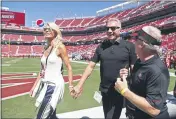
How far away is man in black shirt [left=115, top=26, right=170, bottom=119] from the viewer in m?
2.36

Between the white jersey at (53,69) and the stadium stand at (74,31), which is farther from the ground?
the stadium stand at (74,31)

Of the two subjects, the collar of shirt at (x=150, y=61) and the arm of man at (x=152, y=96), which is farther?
the collar of shirt at (x=150, y=61)

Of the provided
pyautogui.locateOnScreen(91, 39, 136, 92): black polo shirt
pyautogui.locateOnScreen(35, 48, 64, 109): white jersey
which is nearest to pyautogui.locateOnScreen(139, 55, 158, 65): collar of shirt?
pyautogui.locateOnScreen(91, 39, 136, 92): black polo shirt

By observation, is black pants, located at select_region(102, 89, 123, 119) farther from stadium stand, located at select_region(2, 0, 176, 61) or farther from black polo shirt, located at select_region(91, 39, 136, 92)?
stadium stand, located at select_region(2, 0, 176, 61)

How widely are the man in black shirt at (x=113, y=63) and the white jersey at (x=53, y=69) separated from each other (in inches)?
25.2

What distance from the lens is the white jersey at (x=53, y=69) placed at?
3.86m

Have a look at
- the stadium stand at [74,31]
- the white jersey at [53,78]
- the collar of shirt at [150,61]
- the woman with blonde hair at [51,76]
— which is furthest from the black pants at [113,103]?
the stadium stand at [74,31]

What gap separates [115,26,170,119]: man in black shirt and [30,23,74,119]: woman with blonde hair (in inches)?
57.1

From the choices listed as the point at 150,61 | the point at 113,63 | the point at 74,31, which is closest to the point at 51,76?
the point at 113,63

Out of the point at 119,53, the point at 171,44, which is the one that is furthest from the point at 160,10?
the point at 119,53

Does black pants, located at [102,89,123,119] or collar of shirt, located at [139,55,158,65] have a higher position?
collar of shirt, located at [139,55,158,65]

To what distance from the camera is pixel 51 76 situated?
386 centimetres

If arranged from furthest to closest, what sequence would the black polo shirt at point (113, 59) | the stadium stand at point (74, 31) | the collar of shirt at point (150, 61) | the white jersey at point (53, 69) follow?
the stadium stand at point (74, 31) < the white jersey at point (53, 69) < the black polo shirt at point (113, 59) < the collar of shirt at point (150, 61)

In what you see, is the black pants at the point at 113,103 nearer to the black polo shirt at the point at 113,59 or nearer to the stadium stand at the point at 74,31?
the black polo shirt at the point at 113,59
